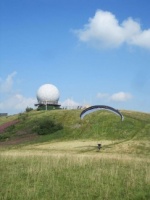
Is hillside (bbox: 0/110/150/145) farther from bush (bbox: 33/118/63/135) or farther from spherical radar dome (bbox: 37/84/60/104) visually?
spherical radar dome (bbox: 37/84/60/104)

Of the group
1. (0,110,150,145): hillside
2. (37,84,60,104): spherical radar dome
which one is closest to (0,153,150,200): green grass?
(0,110,150,145): hillside

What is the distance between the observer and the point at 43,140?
6750 cm

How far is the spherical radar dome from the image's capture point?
9992 cm

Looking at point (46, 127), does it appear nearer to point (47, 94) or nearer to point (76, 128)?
point (76, 128)

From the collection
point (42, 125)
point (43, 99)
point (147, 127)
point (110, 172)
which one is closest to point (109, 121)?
point (147, 127)

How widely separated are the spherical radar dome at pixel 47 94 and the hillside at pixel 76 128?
52.6 ft

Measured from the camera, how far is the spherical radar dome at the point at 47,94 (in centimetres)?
9992

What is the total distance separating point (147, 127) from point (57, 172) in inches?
2080

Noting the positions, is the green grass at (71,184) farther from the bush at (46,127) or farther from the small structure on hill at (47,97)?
the small structure on hill at (47,97)

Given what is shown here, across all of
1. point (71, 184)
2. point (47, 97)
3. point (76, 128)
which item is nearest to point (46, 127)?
point (76, 128)

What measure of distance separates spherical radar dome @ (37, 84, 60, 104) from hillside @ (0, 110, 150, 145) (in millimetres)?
16025

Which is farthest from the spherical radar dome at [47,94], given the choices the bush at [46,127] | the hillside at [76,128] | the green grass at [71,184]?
the green grass at [71,184]

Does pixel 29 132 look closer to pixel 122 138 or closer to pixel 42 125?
pixel 42 125

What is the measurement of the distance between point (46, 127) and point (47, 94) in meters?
27.4
